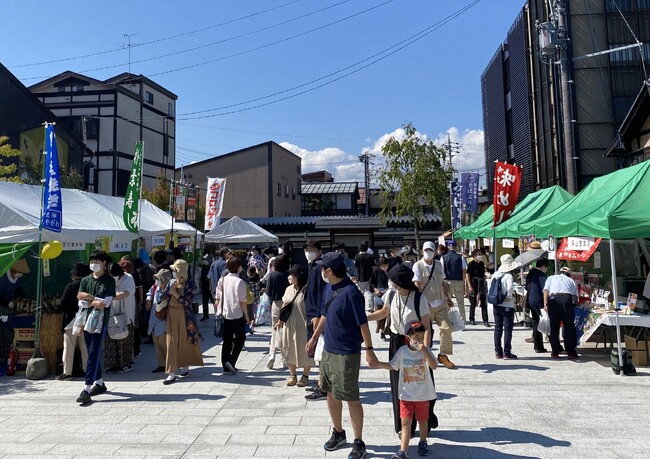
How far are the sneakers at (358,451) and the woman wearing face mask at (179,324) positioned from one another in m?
3.55

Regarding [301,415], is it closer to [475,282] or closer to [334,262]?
[334,262]

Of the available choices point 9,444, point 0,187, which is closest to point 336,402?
point 9,444

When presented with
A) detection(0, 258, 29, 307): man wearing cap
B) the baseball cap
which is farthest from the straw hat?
detection(0, 258, 29, 307): man wearing cap

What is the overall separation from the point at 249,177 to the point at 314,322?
36233mm

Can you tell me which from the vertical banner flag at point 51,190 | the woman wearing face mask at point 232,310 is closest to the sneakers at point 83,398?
the woman wearing face mask at point 232,310

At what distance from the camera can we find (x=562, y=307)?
Result: 795 centimetres

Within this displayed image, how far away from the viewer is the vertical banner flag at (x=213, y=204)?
1669 centimetres

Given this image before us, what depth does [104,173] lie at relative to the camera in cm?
3522

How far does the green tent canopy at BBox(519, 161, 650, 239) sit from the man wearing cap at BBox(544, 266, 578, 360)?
846 mm

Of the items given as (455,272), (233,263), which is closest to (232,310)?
(233,263)

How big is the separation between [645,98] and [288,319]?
523 inches

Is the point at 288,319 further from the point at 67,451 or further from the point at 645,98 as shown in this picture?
the point at 645,98

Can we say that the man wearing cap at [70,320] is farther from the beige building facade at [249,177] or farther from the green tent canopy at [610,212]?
the beige building facade at [249,177]

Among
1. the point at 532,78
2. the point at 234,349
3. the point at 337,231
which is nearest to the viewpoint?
the point at 234,349
